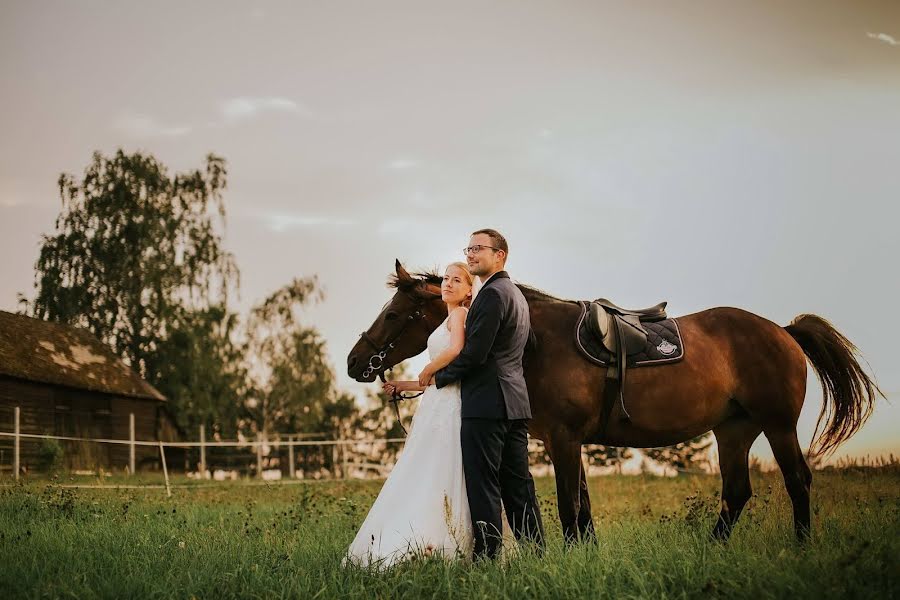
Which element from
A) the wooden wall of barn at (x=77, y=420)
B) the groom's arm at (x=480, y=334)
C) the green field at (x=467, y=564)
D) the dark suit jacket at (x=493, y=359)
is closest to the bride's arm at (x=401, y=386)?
the dark suit jacket at (x=493, y=359)

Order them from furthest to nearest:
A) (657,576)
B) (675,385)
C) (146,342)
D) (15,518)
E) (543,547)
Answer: (146,342), (15,518), (675,385), (543,547), (657,576)

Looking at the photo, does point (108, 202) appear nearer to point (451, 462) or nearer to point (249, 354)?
point (249, 354)

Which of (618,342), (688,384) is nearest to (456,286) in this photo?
(618,342)

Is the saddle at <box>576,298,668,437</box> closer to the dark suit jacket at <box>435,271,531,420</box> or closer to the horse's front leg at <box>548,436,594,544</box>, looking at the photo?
the horse's front leg at <box>548,436,594,544</box>

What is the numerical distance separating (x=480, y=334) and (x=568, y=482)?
1.43 m

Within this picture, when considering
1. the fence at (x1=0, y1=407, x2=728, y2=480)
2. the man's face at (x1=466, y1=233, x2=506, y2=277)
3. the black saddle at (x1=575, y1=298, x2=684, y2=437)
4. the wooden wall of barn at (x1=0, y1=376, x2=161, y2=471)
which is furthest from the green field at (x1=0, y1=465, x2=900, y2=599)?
the wooden wall of barn at (x1=0, y1=376, x2=161, y2=471)

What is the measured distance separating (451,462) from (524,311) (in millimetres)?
1152

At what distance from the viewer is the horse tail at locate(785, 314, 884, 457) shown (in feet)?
25.1

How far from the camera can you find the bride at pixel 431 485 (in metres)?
5.51

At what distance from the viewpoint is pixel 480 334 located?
5.47m

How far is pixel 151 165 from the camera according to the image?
1487 inches

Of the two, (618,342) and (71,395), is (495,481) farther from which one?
(71,395)

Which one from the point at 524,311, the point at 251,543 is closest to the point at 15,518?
the point at 251,543

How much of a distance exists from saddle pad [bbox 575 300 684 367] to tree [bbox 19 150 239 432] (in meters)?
31.0
